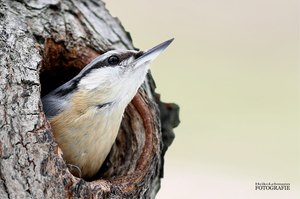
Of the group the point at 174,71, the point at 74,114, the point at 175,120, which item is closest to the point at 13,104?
the point at 74,114

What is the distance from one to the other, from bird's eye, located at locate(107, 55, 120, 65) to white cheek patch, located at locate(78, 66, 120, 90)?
0.09ft

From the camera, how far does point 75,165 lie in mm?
2854

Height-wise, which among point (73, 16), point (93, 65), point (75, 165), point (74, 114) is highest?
point (73, 16)

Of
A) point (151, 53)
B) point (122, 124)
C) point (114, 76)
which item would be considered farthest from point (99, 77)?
point (122, 124)

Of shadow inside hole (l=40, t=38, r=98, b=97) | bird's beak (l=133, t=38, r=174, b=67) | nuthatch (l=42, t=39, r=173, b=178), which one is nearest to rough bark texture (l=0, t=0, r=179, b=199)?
shadow inside hole (l=40, t=38, r=98, b=97)

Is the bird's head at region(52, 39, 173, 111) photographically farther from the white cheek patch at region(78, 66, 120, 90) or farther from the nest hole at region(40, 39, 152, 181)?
the nest hole at region(40, 39, 152, 181)

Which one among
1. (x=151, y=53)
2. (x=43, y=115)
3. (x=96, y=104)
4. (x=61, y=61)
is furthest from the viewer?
(x=61, y=61)

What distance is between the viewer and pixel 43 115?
240 cm

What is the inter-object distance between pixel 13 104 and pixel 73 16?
0.90m

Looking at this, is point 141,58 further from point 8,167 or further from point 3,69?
point 8,167

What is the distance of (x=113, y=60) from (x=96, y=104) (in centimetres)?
22

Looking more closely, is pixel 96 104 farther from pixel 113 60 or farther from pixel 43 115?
pixel 43 115

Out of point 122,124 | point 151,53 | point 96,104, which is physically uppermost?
point 151,53

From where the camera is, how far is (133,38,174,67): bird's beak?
2.67 m
